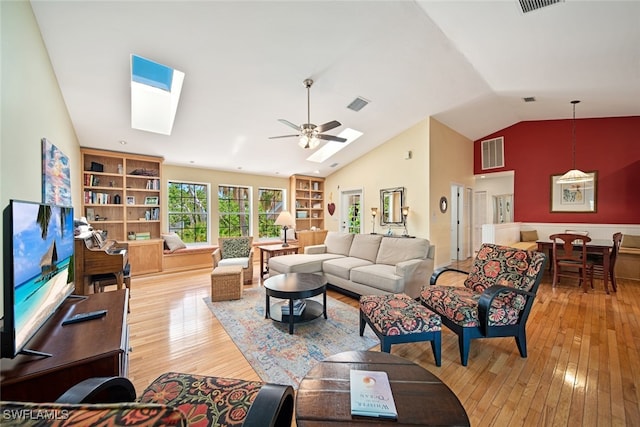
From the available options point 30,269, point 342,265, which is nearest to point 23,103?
point 30,269

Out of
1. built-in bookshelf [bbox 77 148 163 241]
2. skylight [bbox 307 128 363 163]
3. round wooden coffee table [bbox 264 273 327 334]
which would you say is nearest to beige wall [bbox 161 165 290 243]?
built-in bookshelf [bbox 77 148 163 241]

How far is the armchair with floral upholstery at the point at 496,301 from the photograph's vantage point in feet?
6.76

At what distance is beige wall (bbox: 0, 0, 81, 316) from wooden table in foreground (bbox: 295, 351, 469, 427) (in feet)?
→ 6.81

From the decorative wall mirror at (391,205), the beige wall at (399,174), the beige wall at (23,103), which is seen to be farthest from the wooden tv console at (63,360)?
the decorative wall mirror at (391,205)

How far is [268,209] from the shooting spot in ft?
23.2

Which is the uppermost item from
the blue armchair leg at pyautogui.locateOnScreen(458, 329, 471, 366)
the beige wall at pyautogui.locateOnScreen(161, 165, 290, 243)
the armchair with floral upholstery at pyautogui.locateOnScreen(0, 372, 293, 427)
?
the beige wall at pyautogui.locateOnScreen(161, 165, 290, 243)

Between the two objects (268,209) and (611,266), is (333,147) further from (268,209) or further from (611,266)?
(611,266)

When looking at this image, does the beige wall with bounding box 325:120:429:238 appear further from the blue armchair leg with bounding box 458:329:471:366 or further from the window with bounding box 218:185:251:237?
the blue armchair leg with bounding box 458:329:471:366

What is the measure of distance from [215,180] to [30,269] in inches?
205

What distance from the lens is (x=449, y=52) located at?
316 cm

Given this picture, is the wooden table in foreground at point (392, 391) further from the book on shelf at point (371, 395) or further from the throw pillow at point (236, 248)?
the throw pillow at point (236, 248)

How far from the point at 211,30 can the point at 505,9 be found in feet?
9.44

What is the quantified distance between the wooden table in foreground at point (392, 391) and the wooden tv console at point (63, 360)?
0.94m

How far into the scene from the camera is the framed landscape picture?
5.20 m
